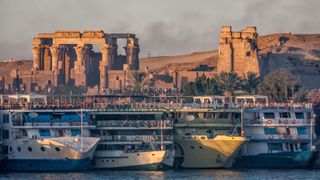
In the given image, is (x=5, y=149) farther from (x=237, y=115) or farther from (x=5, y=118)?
(x=237, y=115)

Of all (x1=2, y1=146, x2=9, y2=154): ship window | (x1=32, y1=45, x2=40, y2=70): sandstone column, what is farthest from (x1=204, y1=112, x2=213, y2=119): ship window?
(x1=32, y1=45, x2=40, y2=70): sandstone column

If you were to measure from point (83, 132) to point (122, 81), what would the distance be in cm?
5874

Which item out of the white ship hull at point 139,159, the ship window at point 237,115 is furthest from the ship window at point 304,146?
the white ship hull at point 139,159

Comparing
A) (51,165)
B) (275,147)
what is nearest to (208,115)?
(275,147)

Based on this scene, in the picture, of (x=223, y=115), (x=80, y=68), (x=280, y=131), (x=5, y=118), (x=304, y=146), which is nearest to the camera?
(x=5, y=118)

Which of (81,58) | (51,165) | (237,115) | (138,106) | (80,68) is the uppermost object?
(81,58)

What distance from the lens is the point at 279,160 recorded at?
106 metres

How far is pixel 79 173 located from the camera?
3893 inches

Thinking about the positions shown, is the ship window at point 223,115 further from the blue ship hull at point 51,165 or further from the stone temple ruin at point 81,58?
the stone temple ruin at point 81,58

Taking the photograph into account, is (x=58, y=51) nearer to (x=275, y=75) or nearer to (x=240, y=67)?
(x=240, y=67)

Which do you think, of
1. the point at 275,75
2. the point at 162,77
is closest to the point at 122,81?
the point at 162,77

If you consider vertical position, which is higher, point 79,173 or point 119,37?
point 119,37

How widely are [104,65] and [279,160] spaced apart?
6006 cm

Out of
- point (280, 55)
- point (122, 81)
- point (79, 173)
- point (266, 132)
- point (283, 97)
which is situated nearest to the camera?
point (79, 173)
